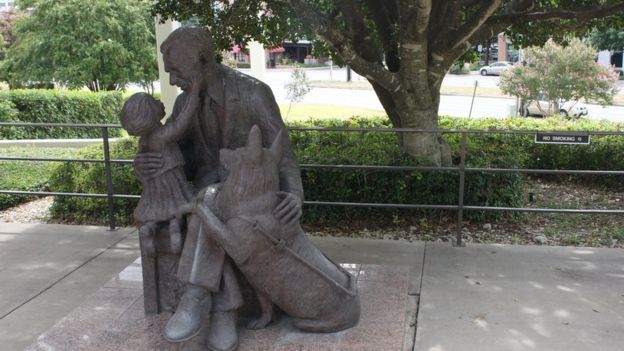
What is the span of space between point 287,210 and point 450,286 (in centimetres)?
206

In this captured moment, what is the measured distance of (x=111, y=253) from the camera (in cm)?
577

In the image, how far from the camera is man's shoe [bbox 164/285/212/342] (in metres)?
3.18

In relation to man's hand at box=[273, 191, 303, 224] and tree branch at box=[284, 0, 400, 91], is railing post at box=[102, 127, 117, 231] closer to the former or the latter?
tree branch at box=[284, 0, 400, 91]

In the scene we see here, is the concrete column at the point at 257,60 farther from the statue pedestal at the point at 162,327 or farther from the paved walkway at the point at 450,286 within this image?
the statue pedestal at the point at 162,327

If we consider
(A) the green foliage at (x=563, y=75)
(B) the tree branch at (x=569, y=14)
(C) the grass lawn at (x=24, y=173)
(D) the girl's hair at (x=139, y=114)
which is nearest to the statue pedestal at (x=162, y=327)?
(D) the girl's hair at (x=139, y=114)

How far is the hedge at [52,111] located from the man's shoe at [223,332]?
36.9 feet

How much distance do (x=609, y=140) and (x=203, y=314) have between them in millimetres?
6868

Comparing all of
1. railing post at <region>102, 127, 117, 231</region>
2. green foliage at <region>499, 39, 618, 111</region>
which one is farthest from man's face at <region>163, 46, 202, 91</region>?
green foliage at <region>499, 39, 618, 111</region>

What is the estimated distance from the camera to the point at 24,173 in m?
9.26

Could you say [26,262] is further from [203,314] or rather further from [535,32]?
[535,32]

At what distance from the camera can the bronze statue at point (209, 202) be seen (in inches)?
130

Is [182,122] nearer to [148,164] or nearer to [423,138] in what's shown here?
[148,164]

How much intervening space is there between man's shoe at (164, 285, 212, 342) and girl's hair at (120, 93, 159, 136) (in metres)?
0.94

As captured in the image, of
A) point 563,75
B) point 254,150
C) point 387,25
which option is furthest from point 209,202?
point 563,75
